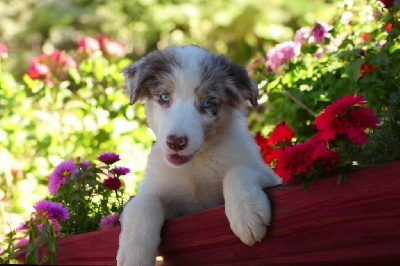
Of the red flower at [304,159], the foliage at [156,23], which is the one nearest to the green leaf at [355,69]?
the red flower at [304,159]

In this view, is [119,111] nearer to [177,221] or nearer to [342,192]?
[177,221]

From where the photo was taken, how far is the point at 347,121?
2.23 meters

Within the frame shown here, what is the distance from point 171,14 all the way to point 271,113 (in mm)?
6758

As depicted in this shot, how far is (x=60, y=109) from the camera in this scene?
601cm

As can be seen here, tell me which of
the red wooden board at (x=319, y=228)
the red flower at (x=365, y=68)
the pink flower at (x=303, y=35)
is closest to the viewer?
the red wooden board at (x=319, y=228)

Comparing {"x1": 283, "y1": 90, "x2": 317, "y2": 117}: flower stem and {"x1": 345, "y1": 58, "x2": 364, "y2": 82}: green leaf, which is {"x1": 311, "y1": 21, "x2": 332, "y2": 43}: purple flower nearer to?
{"x1": 283, "y1": 90, "x2": 317, "y2": 117}: flower stem

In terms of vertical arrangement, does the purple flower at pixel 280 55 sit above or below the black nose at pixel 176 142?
above

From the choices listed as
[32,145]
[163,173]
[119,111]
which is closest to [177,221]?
[163,173]

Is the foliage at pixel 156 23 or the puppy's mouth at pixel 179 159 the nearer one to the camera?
the puppy's mouth at pixel 179 159

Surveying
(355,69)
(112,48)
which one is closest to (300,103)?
(355,69)

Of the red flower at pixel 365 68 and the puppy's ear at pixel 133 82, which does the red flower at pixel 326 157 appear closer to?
the puppy's ear at pixel 133 82

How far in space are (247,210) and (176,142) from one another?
0.48 metres

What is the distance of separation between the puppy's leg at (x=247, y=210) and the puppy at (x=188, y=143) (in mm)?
10

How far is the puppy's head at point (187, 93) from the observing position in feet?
8.74
